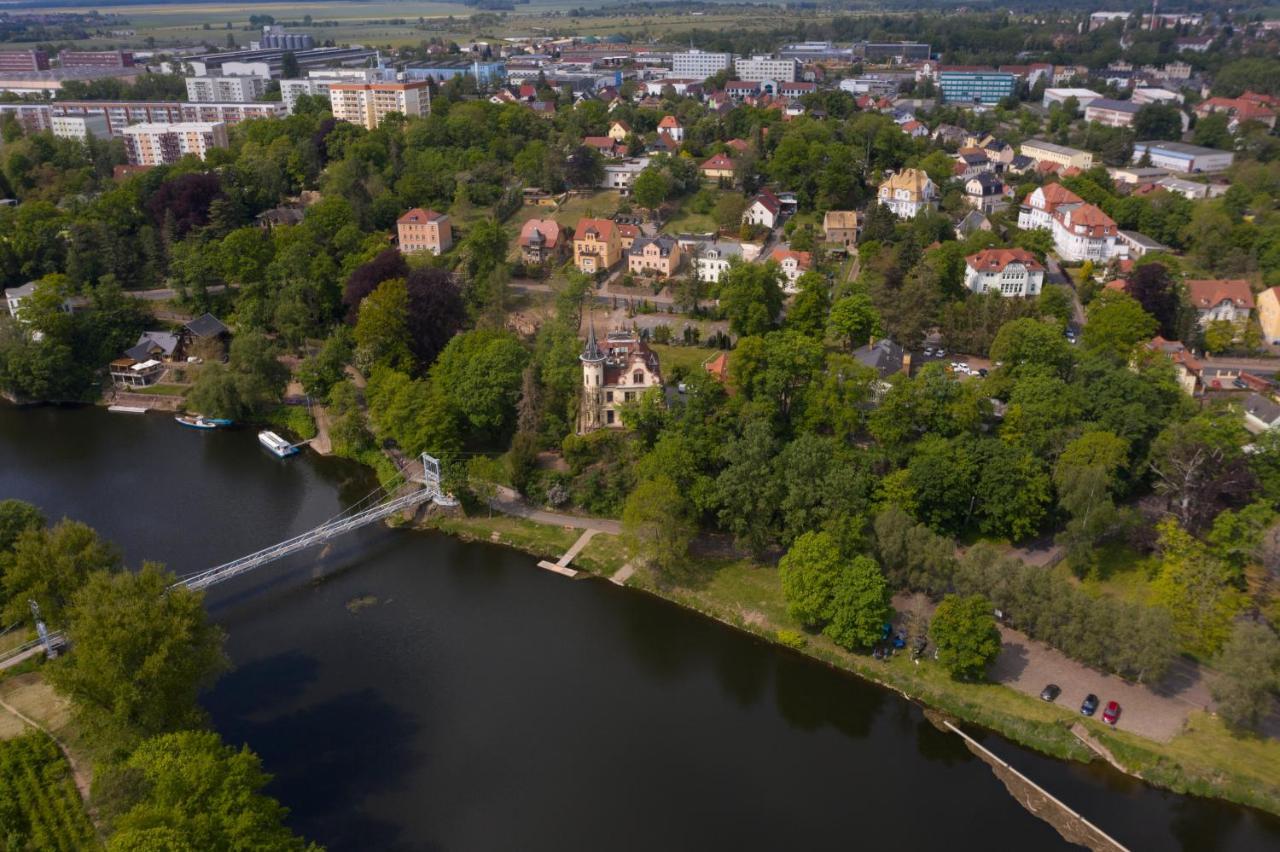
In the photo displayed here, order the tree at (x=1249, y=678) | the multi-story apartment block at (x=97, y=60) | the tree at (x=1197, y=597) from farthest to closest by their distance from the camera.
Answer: the multi-story apartment block at (x=97, y=60)
the tree at (x=1197, y=597)
the tree at (x=1249, y=678)

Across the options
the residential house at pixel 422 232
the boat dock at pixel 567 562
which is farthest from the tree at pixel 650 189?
the boat dock at pixel 567 562

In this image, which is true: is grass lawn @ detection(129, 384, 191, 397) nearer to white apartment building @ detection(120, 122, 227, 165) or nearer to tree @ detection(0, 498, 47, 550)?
tree @ detection(0, 498, 47, 550)

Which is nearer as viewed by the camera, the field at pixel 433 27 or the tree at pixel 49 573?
the tree at pixel 49 573

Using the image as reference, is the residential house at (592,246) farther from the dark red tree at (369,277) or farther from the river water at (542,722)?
the river water at (542,722)

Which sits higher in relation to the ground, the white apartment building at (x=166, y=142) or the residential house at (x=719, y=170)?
the white apartment building at (x=166, y=142)

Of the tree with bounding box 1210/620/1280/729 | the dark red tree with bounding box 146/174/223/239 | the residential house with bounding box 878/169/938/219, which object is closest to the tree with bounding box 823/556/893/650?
the tree with bounding box 1210/620/1280/729

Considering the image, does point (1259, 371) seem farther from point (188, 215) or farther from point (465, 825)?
point (188, 215)

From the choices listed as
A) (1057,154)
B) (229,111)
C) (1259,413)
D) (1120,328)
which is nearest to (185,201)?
(229,111)
